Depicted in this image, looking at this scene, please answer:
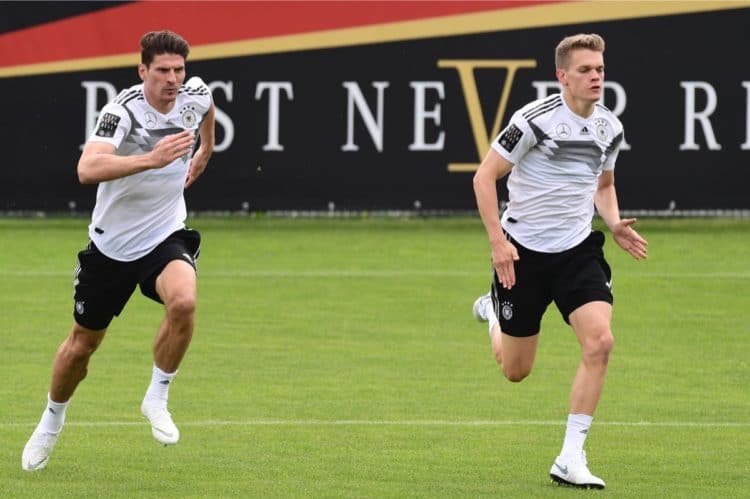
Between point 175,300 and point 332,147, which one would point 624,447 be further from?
point 332,147

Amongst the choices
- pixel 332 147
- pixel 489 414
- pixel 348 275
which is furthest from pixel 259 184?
pixel 489 414

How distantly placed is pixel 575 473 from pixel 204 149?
122 inches

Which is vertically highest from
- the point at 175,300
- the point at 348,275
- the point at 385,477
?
the point at 175,300

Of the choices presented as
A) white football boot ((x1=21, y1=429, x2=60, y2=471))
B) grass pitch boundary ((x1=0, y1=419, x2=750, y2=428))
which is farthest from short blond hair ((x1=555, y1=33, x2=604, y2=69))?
white football boot ((x1=21, y1=429, x2=60, y2=471))

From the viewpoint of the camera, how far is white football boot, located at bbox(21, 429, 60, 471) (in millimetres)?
9773

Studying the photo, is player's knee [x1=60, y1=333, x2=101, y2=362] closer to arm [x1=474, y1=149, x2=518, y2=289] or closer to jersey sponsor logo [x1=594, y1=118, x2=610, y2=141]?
arm [x1=474, y1=149, x2=518, y2=289]

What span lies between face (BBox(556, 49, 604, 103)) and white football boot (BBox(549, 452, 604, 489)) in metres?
1.80

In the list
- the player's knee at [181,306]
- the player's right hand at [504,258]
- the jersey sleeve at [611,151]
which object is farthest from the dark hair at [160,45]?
the jersey sleeve at [611,151]

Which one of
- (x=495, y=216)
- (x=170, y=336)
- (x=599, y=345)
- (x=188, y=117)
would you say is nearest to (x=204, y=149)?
(x=188, y=117)

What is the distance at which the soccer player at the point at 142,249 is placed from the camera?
9836mm

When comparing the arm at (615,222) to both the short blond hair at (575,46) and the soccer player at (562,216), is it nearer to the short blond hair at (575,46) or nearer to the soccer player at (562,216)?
the soccer player at (562,216)

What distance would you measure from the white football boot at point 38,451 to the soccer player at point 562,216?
2411mm

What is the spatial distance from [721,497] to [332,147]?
1508 cm

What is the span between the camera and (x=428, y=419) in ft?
38.1
